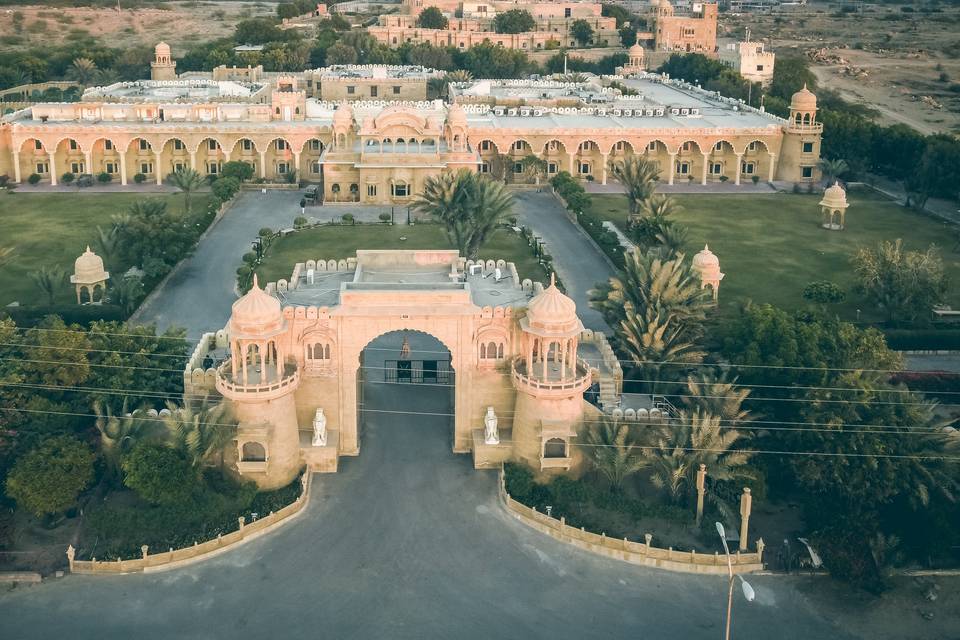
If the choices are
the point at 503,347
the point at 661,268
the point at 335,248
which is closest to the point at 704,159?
the point at 335,248

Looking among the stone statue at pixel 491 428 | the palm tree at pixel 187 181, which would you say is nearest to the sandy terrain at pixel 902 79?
the palm tree at pixel 187 181

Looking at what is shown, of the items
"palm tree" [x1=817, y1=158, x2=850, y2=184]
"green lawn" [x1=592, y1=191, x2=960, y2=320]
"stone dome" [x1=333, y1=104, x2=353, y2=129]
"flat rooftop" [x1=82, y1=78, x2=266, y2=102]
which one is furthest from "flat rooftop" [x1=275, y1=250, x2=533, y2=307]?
"flat rooftop" [x1=82, y1=78, x2=266, y2=102]

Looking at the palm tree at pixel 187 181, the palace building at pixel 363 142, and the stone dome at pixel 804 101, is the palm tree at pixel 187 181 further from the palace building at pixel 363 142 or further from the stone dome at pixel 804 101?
the stone dome at pixel 804 101

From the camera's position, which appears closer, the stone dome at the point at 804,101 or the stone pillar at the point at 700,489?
the stone pillar at the point at 700,489

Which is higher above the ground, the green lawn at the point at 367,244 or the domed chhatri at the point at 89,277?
the domed chhatri at the point at 89,277

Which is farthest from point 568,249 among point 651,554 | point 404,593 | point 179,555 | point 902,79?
point 902,79

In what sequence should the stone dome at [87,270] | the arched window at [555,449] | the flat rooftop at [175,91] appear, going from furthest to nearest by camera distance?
the flat rooftop at [175,91], the stone dome at [87,270], the arched window at [555,449]

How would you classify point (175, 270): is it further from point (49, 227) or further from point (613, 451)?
point (613, 451)

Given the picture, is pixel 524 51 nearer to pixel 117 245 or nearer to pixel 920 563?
pixel 117 245
